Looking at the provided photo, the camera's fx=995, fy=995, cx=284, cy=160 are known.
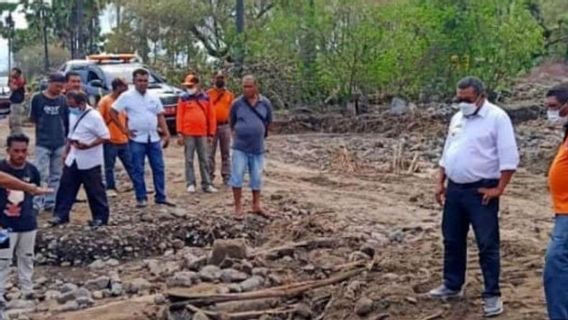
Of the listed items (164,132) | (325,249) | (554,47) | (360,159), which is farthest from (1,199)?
(554,47)

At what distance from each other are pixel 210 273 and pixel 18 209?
6.56ft

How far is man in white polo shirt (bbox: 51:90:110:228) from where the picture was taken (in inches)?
449

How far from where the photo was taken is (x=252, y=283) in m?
9.20

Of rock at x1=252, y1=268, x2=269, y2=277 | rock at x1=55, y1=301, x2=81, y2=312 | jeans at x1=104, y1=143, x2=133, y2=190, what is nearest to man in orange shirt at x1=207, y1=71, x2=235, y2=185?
jeans at x1=104, y1=143, x2=133, y2=190

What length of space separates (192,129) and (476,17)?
15.2 metres

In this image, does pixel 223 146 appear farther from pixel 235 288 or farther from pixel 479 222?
pixel 479 222

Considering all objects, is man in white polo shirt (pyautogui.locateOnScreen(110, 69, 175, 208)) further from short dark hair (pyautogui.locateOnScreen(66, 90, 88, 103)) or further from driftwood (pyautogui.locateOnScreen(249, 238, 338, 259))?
driftwood (pyautogui.locateOnScreen(249, 238, 338, 259))

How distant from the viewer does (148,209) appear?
42.3 ft

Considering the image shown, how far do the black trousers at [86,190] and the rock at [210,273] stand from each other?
2189mm

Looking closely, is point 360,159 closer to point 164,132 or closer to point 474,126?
point 164,132

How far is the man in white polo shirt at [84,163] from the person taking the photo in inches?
449

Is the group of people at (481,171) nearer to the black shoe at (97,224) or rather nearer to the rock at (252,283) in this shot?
the rock at (252,283)

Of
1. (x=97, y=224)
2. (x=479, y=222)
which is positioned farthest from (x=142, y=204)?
(x=479, y=222)

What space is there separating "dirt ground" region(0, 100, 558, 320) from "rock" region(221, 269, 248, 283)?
0.76 m
